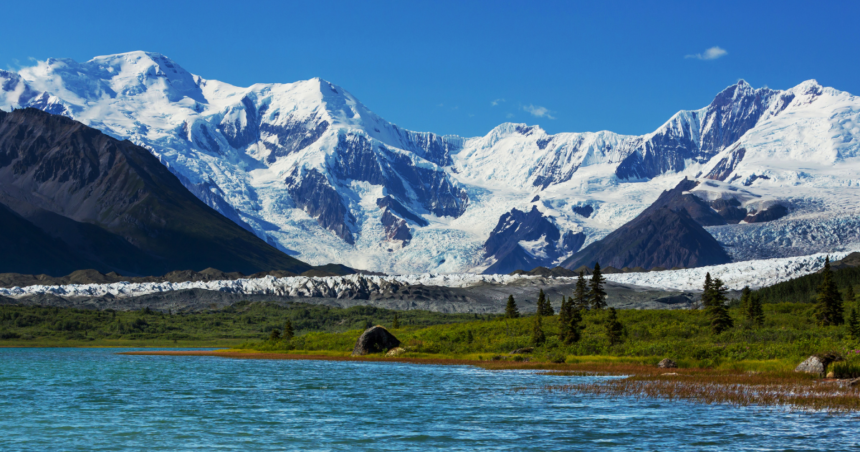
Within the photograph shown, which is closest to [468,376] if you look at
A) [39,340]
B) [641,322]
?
[641,322]

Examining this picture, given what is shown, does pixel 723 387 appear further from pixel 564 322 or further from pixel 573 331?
pixel 564 322

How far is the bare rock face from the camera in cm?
7325

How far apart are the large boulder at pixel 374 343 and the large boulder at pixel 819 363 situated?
60346mm

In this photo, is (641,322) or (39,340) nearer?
(641,322)

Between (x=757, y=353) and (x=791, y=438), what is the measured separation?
4431cm

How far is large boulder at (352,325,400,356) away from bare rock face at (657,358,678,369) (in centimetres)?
4463

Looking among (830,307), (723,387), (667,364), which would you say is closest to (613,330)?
(667,364)

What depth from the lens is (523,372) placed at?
76875 millimetres

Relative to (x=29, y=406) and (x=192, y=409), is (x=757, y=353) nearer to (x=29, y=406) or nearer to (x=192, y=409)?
(x=192, y=409)

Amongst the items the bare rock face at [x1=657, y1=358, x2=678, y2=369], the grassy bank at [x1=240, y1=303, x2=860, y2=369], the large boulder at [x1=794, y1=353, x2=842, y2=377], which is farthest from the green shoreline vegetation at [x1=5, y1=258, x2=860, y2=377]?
the bare rock face at [x1=657, y1=358, x2=678, y2=369]

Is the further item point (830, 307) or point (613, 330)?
point (830, 307)

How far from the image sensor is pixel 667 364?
7381cm

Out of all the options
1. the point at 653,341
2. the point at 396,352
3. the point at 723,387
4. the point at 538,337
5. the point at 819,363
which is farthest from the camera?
the point at 396,352

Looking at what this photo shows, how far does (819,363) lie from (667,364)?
16.8m
